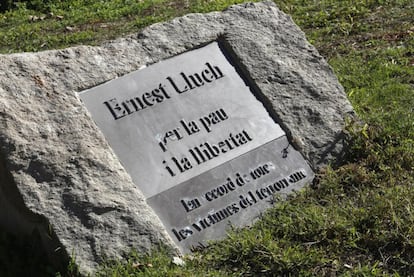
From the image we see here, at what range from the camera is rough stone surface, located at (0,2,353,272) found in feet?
14.9

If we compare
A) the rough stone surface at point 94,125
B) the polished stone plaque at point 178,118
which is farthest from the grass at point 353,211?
the polished stone plaque at point 178,118

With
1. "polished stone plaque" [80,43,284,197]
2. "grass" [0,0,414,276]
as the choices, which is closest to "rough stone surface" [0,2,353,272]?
"polished stone plaque" [80,43,284,197]

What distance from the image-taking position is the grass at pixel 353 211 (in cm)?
446

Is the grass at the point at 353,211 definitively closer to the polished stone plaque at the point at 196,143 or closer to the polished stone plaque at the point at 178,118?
the polished stone plaque at the point at 196,143

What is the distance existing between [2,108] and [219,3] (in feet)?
12.7

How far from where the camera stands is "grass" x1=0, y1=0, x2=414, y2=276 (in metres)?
4.46

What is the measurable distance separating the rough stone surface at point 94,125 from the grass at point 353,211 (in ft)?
0.61

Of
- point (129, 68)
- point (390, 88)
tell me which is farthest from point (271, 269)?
point (390, 88)

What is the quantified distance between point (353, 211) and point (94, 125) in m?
1.73

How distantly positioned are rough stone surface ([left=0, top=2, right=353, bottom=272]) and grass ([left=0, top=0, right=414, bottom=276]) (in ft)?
0.61

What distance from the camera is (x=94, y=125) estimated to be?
4.93 metres

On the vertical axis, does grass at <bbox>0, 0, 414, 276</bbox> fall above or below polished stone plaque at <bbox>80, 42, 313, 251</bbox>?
below

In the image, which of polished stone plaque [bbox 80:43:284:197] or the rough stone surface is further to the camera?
polished stone plaque [bbox 80:43:284:197]

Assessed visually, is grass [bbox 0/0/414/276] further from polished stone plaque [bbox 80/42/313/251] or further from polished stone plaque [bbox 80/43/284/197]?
polished stone plaque [bbox 80/43/284/197]
